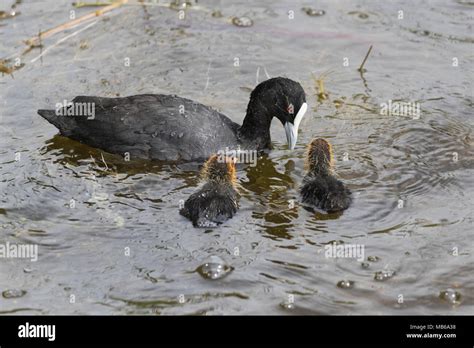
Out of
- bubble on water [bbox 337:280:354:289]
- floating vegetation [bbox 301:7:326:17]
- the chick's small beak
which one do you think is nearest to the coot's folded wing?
the chick's small beak

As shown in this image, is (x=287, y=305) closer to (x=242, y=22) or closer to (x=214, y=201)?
(x=214, y=201)

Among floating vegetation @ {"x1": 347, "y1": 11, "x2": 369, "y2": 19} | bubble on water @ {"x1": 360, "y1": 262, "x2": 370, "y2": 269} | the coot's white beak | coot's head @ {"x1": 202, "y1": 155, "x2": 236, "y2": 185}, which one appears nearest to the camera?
bubble on water @ {"x1": 360, "y1": 262, "x2": 370, "y2": 269}

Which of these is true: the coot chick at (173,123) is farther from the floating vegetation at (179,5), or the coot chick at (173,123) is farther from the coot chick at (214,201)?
the floating vegetation at (179,5)

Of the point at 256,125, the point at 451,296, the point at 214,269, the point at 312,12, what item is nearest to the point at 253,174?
the point at 256,125

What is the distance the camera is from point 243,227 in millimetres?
7707

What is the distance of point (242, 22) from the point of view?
11.6 meters

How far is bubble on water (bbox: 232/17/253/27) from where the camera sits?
1161cm

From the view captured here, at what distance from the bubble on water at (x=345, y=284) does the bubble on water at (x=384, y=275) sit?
213 millimetres

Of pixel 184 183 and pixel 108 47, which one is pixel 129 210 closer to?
pixel 184 183

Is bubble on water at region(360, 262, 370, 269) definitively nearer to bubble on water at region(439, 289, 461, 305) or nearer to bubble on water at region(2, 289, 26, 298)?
bubble on water at region(439, 289, 461, 305)

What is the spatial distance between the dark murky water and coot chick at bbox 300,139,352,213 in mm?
133

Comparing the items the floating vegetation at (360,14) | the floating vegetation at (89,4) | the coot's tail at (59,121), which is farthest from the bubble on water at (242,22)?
the coot's tail at (59,121)

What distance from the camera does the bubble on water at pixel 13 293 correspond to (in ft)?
22.3

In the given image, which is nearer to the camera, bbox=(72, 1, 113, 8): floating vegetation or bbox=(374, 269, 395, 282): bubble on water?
bbox=(374, 269, 395, 282): bubble on water
